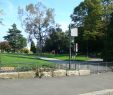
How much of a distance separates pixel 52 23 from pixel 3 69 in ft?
231

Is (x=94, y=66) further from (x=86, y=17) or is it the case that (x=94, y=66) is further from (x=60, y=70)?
(x=86, y=17)

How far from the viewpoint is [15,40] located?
124 metres

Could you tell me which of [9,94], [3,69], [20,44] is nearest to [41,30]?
[20,44]

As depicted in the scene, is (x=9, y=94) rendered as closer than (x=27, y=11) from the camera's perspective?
Yes

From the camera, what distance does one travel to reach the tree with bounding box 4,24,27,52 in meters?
121

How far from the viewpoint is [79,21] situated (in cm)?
8725

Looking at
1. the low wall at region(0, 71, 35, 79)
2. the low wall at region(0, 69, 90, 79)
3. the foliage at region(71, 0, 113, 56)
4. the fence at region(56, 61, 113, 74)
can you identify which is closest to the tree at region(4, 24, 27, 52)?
the foliage at region(71, 0, 113, 56)

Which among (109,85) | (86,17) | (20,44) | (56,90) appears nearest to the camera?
(56,90)

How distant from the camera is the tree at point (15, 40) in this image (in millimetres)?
121406

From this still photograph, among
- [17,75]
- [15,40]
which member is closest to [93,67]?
[17,75]

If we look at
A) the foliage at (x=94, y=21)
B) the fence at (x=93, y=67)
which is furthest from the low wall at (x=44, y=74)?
the foliage at (x=94, y=21)

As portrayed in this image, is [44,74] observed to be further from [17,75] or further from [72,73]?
[72,73]

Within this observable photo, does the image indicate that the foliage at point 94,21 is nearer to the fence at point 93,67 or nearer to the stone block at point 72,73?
the fence at point 93,67

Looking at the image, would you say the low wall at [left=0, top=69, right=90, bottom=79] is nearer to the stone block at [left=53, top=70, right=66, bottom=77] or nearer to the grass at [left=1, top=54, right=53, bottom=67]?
the stone block at [left=53, top=70, right=66, bottom=77]
